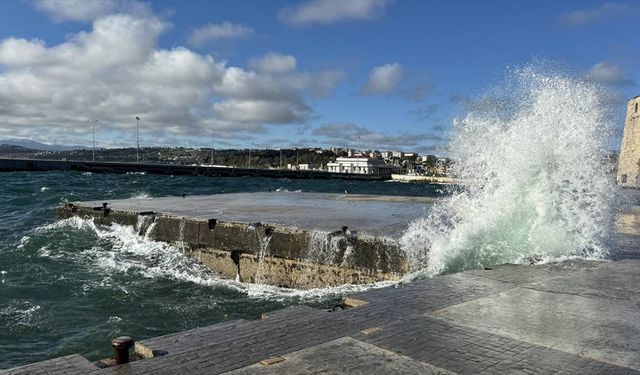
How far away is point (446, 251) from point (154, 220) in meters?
7.64

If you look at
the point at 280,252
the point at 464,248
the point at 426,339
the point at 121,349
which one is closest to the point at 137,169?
the point at 280,252

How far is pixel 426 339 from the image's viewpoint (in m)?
4.05

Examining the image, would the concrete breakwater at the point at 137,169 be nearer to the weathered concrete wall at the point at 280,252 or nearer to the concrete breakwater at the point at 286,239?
the concrete breakwater at the point at 286,239

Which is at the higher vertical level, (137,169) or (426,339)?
(426,339)

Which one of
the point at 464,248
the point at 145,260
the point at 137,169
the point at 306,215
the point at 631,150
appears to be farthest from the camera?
the point at 137,169

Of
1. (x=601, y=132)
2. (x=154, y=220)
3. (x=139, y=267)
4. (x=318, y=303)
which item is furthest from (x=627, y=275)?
(x=154, y=220)

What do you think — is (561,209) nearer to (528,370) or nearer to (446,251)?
(446,251)

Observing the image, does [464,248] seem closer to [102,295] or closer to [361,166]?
[102,295]

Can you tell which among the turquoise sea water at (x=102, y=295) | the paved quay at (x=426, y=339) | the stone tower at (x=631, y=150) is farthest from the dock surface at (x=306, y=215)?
the stone tower at (x=631, y=150)

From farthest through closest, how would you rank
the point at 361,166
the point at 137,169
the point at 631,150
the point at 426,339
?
the point at 361,166 → the point at 137,169 → the point at 631,150 → the point at 426,339

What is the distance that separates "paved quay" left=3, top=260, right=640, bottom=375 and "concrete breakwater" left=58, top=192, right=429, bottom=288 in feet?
10.7

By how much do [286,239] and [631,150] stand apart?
177 ft

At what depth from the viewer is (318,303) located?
26.3ft

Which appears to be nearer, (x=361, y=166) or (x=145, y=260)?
(x=145, y=260)
